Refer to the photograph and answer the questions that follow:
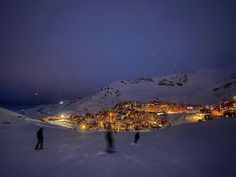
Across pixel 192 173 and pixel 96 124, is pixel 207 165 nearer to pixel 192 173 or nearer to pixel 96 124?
pixel 192 173

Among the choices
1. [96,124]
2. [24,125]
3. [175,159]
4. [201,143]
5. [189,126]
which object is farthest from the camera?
[96,124]

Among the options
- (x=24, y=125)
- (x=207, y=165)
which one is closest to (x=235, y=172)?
(x=207, y=165)

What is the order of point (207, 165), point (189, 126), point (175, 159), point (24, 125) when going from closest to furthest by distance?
point (207, 165) → point (175, 159) → point (189, 126) → point (24, 125)

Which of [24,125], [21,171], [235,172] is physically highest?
[24,125]

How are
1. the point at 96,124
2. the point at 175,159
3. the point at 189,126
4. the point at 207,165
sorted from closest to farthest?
the point at 207,165, the point at 175,159, the point at 189,126, the point at 96,124

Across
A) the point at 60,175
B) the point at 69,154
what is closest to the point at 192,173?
the point at 60,175

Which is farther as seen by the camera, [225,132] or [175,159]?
[225,132]

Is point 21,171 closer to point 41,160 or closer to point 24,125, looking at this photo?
point 41,160

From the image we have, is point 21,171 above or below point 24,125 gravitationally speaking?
below

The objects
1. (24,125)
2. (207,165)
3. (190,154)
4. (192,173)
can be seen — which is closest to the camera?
(192,173)

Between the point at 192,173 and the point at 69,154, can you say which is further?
the point at 69,154
